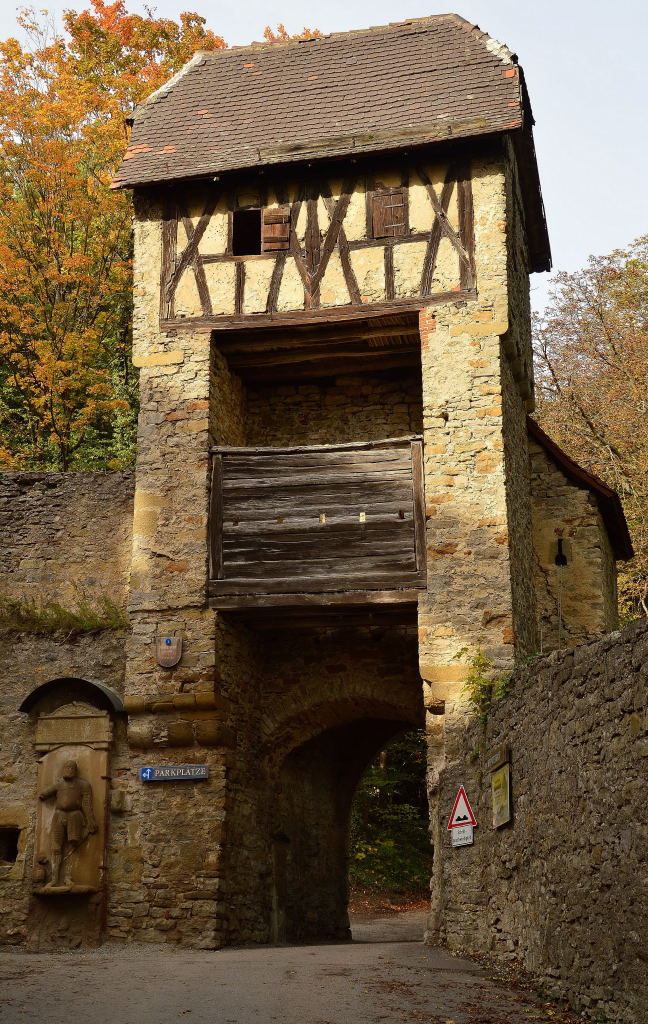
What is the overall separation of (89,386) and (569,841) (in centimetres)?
1455

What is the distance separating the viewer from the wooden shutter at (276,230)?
39.7 ft

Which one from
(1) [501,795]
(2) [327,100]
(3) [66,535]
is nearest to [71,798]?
(3) [66,535]

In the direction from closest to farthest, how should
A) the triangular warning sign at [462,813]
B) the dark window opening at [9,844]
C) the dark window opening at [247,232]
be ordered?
the triangular warning sign at [462,813] < the dark window opening at [9,844] < the dark window opening at [247,232]

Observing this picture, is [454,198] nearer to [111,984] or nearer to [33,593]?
[33,593]

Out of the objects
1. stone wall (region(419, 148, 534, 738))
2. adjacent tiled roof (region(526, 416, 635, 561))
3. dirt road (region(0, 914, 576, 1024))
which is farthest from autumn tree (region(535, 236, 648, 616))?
dirt road (region(0, 914, 576, 1024))

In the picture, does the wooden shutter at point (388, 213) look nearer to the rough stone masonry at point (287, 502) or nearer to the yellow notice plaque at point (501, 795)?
the rough stone masonry at point (287, 502)

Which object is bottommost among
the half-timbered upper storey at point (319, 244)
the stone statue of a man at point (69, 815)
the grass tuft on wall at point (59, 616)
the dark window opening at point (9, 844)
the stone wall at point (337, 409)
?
the dark window opening at point (9, 844)

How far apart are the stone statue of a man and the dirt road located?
3.93 ft

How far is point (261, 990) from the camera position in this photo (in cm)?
716

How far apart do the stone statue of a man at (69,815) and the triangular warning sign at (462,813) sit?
146 inches

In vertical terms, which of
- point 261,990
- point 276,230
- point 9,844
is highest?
point 276,230

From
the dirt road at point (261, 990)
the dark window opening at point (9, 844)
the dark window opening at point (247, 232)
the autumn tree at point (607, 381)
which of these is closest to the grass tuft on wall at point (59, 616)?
the dark window opening at point (9, 844)

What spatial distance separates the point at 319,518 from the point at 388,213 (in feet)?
10.6

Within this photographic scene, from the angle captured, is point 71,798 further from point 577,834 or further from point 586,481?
point 586,481
